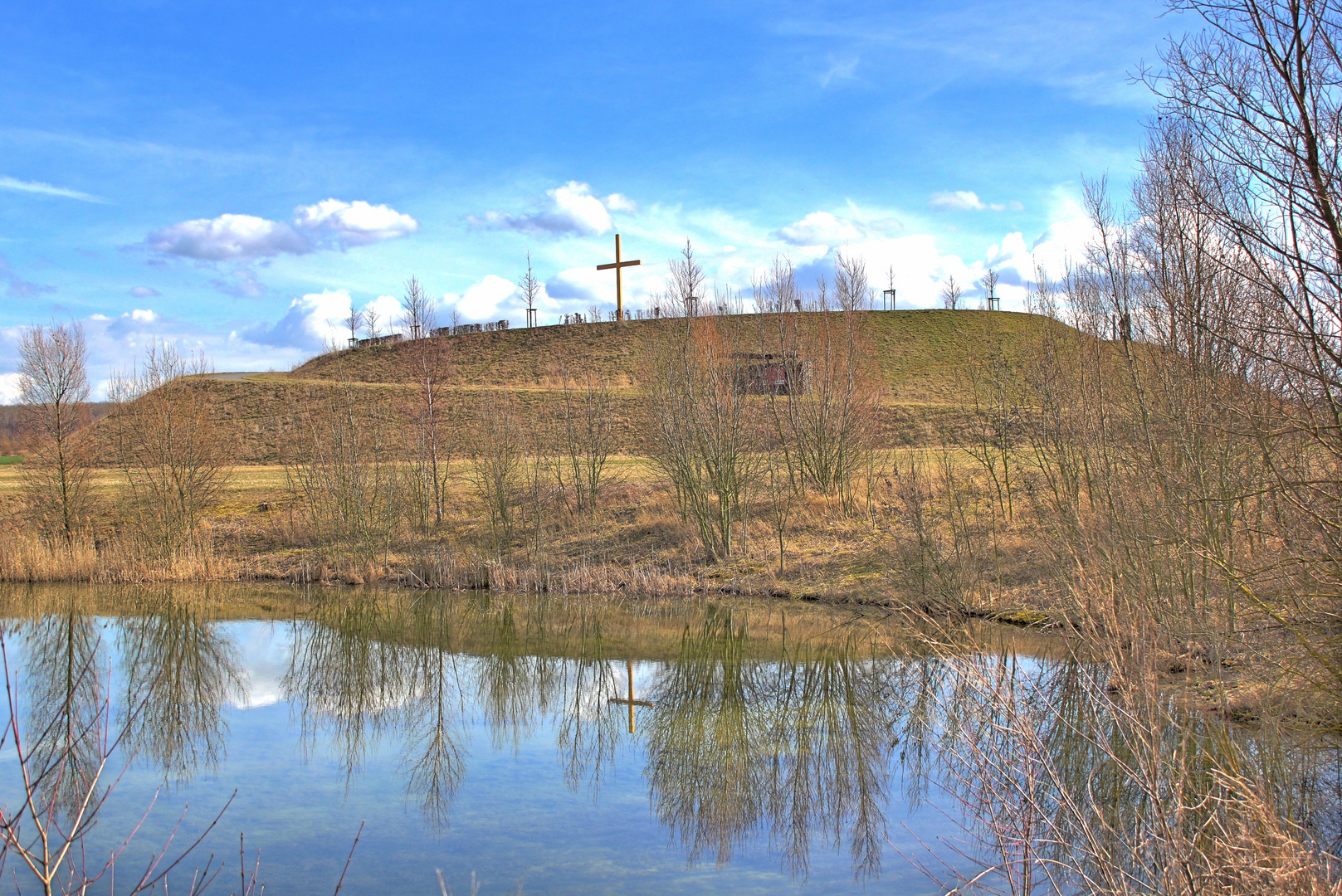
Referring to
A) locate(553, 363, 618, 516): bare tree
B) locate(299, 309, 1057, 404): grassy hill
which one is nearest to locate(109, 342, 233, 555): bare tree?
locate(553, 363, 618, 516): bare tree

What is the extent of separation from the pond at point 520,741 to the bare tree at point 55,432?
621 centimetres

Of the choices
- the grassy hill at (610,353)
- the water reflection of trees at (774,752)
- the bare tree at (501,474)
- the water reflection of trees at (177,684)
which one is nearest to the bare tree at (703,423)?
the bare tree at (501,474)

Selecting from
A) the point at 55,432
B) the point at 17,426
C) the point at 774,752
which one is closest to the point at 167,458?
the point at 55,432

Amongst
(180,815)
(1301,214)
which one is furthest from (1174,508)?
(180,815)

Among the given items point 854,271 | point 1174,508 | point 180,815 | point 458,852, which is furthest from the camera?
point 854,271

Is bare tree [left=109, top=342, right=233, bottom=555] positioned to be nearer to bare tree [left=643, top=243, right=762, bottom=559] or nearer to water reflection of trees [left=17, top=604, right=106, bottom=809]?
water reflection of trees [left=17, top=604, right=106, bottom=809]

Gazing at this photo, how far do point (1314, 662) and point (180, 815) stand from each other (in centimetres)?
1053

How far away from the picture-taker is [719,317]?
79.8ft

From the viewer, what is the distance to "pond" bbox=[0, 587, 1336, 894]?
8008 millimetres

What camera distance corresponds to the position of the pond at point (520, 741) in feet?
26.3

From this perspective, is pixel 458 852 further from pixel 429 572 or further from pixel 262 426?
pixel 262 426

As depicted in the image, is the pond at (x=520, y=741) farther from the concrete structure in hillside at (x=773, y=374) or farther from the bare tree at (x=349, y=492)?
the concrete structure in hillside at (x=773, y=374)

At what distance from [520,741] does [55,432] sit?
19.7 m

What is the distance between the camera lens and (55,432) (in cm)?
2464
